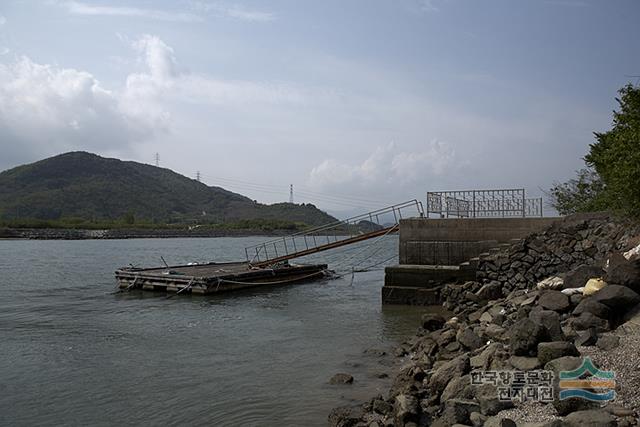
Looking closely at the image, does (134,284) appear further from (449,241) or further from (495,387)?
(495,387)

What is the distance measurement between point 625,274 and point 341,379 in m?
5.26

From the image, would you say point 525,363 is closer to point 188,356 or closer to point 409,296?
point 188,356

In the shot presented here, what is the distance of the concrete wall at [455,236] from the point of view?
1878 cm

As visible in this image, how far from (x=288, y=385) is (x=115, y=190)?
495 feet

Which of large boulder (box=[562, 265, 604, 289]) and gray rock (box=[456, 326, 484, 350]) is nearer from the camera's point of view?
gray rock (box=[456, 326, 484, 350])

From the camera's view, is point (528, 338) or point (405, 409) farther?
point (528, 338)

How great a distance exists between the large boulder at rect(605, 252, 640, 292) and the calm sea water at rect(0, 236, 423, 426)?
4364 mm

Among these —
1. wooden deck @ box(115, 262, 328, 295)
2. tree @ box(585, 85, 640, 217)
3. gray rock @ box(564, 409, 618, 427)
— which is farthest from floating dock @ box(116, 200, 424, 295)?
gray rock @ box(564, 409, 618, 427)

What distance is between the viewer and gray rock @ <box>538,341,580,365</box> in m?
6.85

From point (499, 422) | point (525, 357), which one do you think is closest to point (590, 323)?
point (525, 357)

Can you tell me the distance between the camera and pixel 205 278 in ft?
74.4

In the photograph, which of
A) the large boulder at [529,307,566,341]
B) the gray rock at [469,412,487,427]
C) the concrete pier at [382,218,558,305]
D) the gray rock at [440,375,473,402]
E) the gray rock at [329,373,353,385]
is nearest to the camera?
the gray rock at [469,412,487,427]

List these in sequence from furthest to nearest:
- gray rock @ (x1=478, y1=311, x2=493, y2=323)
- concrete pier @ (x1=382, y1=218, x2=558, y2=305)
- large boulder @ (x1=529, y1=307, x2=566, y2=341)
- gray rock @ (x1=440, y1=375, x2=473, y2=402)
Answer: concrete pier @ (x1=382, y1=218, x2=558, y2=305)
gray rock @ (x1=478, y1=311, x2=493, y2=323)
large boulder @ (x1=529, y1=307, x2=566, y2=341)
gray rock @ (x1=440, y1=375, x2=473, y2=402)

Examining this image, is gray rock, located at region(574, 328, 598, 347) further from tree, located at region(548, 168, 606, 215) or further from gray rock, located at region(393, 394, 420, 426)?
tree, located at region(548, 168, 606, 215)
